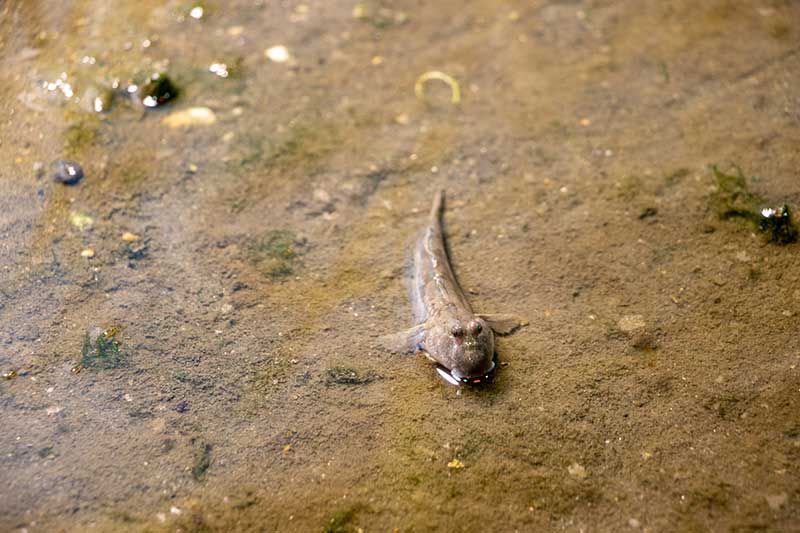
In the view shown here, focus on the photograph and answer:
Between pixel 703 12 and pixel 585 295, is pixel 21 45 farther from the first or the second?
pixel 703 12

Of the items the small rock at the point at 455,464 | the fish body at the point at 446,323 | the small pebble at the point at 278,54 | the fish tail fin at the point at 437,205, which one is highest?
the small pebble at the point at 278,54

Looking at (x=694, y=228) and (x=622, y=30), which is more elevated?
(x=622, y=30)

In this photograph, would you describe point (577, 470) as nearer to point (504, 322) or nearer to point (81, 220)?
point (504, 322)

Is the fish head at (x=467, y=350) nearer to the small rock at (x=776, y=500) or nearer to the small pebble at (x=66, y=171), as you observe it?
the small rock at (x=776, y=500)

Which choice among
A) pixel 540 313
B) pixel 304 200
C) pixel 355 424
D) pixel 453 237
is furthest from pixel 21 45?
A: pixel 540 313

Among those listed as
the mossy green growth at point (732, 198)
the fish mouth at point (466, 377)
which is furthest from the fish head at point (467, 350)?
the mossy green growth at point (732, 198)

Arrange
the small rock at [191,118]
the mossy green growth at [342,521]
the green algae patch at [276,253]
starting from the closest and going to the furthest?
1. the mossy green growth at [342,521]
2. the green algae patch at [276,253]
3. the small rock at [191,118]
